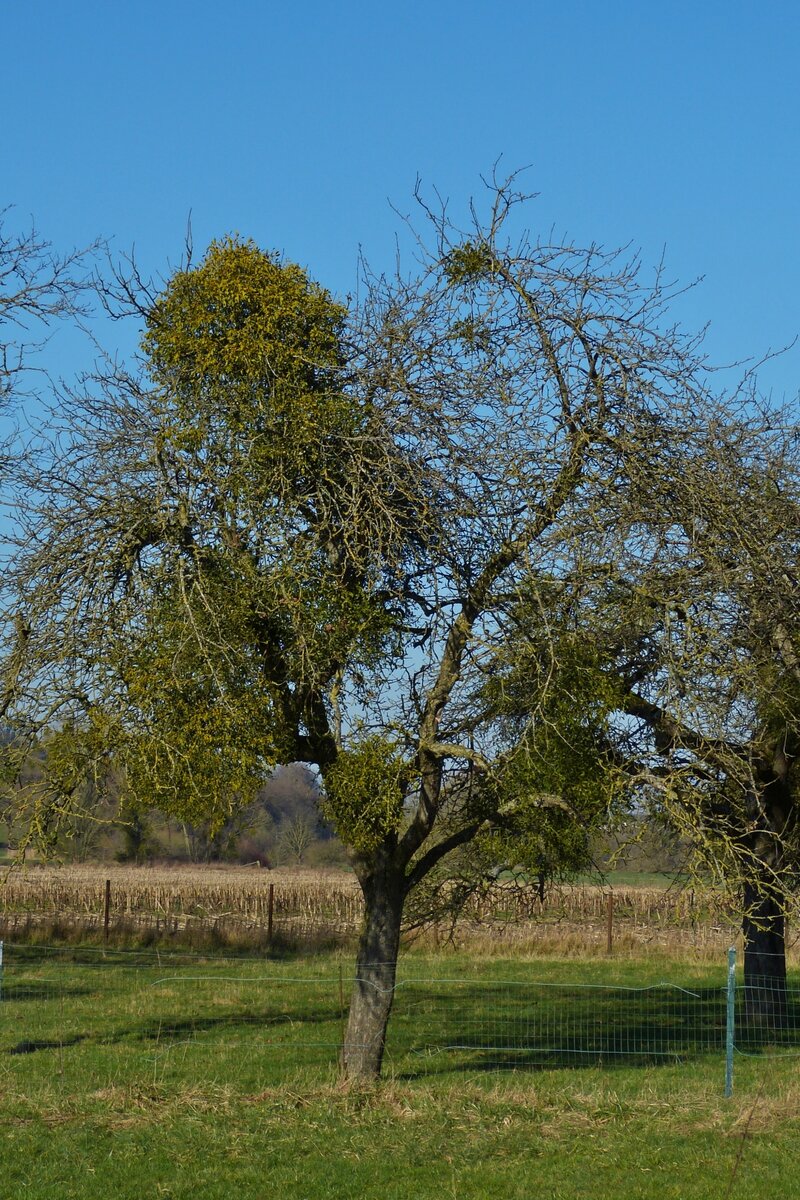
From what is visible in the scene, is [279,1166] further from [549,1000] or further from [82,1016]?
[549,1000]

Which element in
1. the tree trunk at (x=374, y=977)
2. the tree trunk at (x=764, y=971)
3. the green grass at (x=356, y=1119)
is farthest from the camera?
the tree trunk at (x=764, y=971)

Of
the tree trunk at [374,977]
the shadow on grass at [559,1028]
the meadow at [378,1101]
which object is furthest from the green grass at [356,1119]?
the tree trunk at [374,977]

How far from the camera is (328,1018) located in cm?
1922

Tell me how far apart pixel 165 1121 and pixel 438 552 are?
196 inches

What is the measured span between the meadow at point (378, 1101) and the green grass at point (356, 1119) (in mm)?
26

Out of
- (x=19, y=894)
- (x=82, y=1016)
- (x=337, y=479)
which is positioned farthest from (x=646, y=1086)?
(x=19, y=894)

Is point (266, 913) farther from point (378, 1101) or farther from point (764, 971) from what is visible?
point (378, 1101)

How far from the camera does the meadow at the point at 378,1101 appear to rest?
8.56 metres

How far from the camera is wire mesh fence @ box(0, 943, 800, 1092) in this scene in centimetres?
1466

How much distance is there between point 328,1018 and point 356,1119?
9299 millimetres

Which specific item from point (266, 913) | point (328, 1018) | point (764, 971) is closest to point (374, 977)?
point (328, 1018)

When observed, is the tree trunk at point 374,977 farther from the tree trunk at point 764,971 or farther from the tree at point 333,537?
the tree trunk at point 764,971

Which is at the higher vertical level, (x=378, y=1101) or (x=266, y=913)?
(x=378, y=1101)

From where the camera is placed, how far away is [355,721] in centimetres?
1083
